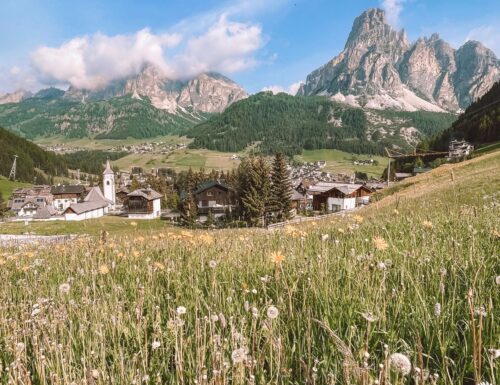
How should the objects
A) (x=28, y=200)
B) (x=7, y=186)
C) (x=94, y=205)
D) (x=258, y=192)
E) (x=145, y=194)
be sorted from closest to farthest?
(x=258, y=192), (x=94, y=205), (x=145, y=194), (x=28, y=200), (x=7, y=186)

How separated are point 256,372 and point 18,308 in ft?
8.82

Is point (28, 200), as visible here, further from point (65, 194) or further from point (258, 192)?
point (258, 192)

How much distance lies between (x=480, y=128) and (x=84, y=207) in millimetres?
128989

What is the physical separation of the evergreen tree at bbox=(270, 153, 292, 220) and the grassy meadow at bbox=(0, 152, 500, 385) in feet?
242

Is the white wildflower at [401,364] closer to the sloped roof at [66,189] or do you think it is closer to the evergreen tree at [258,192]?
the evergreen tree at [258,192]

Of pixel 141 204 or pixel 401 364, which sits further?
pixel 141 204

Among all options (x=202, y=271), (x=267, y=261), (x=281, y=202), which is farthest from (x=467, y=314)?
(x=281, y=202)

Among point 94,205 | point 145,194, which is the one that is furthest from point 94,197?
point 145,194

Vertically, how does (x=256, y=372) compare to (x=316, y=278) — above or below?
below

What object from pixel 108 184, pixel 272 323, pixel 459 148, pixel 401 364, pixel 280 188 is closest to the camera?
pixel 401 364

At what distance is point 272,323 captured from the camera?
7.79 ft

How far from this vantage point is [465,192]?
21.5m

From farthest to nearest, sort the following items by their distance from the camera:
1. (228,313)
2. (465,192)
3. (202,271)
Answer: (465,192) → (202,271) → (228,313)

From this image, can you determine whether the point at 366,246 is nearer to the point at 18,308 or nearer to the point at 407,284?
the point at 407,284
